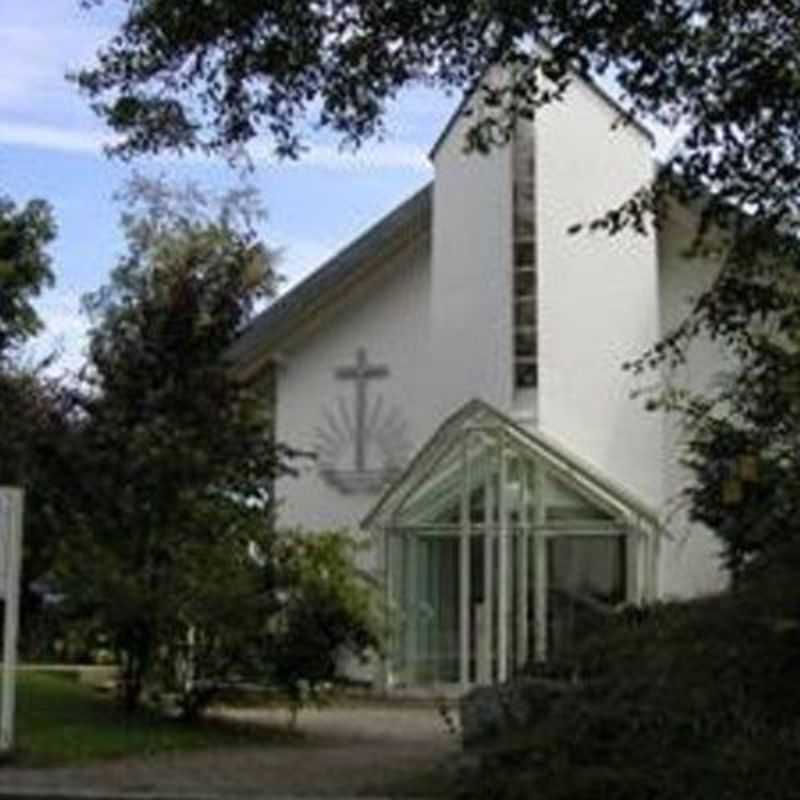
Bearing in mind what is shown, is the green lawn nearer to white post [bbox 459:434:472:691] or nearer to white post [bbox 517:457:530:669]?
white post [bbox 517:457:530:669]

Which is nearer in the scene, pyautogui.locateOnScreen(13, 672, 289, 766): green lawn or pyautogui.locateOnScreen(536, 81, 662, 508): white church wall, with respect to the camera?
pyautogui.locateOnScreen(13, 672, 289, 766): green lawn

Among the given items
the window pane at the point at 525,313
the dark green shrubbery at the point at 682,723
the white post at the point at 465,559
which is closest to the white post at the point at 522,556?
the white post at the point at 465,559

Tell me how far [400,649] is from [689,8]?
2130 centimetres

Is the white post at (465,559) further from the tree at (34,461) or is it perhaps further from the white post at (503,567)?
the tree at (34,461)

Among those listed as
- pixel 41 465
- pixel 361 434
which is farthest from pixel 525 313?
pixel 41 465

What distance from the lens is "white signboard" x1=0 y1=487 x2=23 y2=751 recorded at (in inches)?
693

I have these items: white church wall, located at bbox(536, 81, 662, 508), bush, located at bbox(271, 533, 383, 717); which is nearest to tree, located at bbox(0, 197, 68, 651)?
bush, located at bbox(271, 533, 383, 717)

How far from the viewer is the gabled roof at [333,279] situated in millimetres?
38781

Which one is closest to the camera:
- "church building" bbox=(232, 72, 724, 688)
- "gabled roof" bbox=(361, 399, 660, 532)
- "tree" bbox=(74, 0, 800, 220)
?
"tree" bbox=(74, 0, 800, 220)

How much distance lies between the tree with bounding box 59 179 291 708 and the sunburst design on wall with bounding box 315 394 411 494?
15.2m

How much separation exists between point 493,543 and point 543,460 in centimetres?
146

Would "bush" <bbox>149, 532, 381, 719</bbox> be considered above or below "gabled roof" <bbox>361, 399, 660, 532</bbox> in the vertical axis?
below

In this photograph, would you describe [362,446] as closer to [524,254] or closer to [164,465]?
[524,254]

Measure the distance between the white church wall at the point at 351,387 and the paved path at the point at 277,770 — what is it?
16.0 metres
